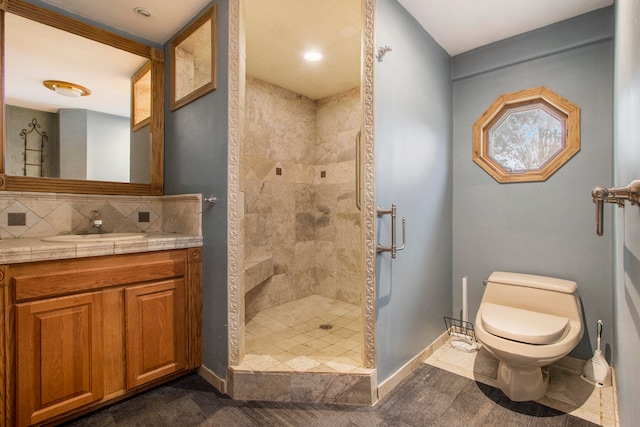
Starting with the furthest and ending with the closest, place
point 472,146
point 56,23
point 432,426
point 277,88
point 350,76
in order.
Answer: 1. point 277,88
2. point 350,76
3. point 472,146
4. point 56,23
5. point 432,426

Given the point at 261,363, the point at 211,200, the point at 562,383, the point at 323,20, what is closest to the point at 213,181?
the point at 211,200

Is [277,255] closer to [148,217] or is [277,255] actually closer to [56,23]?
[148,217]

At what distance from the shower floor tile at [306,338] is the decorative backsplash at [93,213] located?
0.93m

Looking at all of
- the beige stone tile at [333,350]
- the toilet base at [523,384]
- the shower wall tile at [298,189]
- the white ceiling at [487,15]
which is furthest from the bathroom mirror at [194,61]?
the toilet base at [523,384]

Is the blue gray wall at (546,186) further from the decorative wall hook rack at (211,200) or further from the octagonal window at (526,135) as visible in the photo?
the decorative wall hook rack at (211,200)

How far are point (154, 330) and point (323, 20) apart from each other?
91.0 inches

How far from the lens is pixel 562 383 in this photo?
1.95 metres

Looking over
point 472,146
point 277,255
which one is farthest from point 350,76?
point 277,255

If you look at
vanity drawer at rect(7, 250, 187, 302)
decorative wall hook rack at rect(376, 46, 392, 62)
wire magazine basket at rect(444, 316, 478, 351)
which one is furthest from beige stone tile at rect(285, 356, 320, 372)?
decorative wall hook rack at rect(376, 46, 392, 62)

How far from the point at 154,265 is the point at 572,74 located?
10.0 feet

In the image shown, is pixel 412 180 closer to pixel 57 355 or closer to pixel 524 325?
pixel 524 325

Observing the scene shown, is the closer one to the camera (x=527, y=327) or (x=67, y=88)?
(x=527, y=327)

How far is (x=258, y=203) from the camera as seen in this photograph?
10.3 feet

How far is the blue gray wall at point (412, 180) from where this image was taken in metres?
1.84
